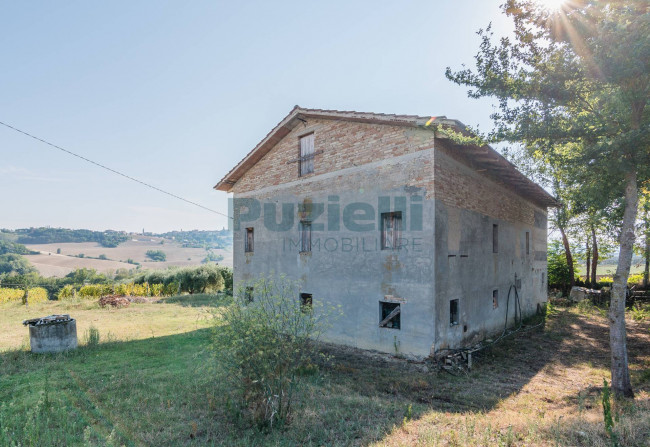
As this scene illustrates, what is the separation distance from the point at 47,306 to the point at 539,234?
1074 inches

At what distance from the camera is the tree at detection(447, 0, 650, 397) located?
21.0ft

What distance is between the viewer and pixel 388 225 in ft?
31.6

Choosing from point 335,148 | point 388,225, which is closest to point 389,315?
point 388,225

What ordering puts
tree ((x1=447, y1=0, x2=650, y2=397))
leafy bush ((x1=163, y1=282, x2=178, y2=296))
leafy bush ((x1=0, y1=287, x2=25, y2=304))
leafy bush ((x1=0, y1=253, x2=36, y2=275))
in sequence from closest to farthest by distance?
1. tree ((x1=447, y1=0, x2=650, y2=397))
2. leafy bush ((x1=0, y1=287, x2=25, y2=304))
3. leafy bush ((x1=163, y1=282, x2=178, y2=296))
4. leafy bush ((x1=0, y1=253, x2=36, y2=275))

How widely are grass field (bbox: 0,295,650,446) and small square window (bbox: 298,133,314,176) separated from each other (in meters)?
5.80

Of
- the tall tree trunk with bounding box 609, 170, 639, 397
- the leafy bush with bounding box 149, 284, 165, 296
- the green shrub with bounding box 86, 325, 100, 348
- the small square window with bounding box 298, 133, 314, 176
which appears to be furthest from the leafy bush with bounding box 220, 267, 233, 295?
the tall tree trunk with bounding box 609, 170, 639, 397

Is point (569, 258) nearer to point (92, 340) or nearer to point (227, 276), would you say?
point (227, 276)

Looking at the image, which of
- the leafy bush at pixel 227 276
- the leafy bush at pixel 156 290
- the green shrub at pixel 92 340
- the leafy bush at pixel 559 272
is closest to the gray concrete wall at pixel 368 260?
the green shrub at pixel 92 340

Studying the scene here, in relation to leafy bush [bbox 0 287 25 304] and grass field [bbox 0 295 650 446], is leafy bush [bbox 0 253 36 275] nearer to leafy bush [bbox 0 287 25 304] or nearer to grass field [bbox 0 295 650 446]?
leafy bush [bbox 0 287 25 304]

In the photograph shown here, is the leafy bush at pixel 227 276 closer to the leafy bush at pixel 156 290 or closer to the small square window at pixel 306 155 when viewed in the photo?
the leafy bush at pixel 156 290

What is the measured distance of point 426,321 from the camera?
27.9 ft

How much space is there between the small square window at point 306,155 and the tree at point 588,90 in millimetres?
5124

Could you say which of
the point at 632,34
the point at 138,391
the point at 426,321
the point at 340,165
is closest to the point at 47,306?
the point at 138,391

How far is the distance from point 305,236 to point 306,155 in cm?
276
